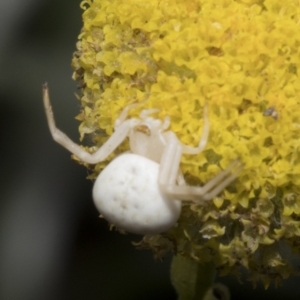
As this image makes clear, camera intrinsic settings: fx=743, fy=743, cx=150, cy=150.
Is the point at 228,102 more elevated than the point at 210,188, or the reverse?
the point at 228,102

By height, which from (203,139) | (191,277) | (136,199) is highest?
(203,139)

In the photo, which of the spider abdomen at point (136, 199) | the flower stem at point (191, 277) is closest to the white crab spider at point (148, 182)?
the spider abdomen at point (136, 199)

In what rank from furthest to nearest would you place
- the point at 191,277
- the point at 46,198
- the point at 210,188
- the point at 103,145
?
the point at 46,198
the point at 191,277
the point at 103,145
the point at 210,188

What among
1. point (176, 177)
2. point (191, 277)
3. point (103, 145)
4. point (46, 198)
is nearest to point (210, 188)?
point (176, 177)

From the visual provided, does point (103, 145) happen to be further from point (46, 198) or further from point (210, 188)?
point (46, 198)

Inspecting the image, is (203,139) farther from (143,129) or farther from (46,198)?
(46,198)

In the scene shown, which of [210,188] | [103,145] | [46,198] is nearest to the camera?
[210,188]

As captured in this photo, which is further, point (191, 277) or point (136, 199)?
point (191, 277)
